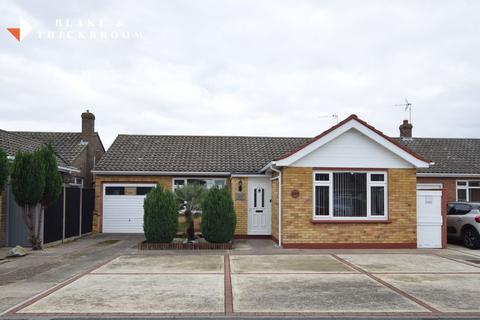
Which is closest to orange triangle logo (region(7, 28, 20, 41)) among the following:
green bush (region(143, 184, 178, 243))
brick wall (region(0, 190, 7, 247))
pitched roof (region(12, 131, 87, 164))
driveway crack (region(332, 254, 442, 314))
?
brick wall (region(0, 190, 7, 247))

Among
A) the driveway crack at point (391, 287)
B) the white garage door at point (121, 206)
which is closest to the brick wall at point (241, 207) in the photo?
the white garage door at point (121, 206)

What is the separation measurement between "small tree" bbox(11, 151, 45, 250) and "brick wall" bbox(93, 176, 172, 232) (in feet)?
18.9

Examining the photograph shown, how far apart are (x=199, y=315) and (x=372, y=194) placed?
972 cm

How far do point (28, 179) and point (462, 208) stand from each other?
14.5m

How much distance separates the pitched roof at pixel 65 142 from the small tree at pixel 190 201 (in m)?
7.57

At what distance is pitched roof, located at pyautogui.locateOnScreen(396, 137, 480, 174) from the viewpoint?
20.6 metres

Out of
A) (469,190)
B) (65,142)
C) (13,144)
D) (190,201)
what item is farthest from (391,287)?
(65,142)

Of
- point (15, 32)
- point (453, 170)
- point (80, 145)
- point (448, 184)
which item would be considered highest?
point (15, 32)

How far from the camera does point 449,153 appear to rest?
22.5 metres

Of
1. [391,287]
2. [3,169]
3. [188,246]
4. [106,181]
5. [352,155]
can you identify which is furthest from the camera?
[106,181]

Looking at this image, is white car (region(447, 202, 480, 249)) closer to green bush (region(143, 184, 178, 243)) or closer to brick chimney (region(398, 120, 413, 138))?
brick chimney (region(398, 120, 413, 138))

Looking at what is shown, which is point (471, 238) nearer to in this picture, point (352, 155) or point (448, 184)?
point (352, 155)

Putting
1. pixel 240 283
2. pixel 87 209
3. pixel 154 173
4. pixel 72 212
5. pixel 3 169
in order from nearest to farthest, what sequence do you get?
pixel 240 283 → pixel 3 169 → pixel 72 212 → pixel 87 209 → pixel 154 173

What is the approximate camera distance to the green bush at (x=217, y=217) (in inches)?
567
